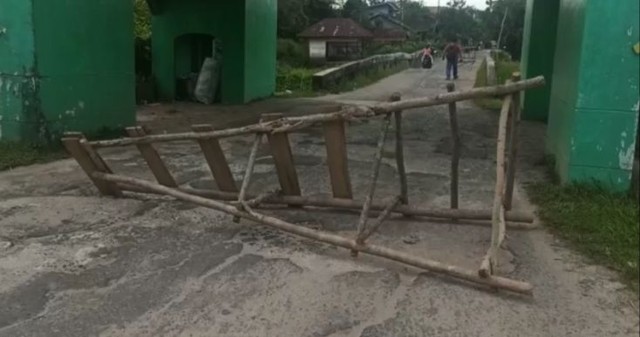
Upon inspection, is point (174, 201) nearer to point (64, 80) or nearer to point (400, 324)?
point (400, 324)

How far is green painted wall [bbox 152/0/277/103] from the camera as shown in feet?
45.4

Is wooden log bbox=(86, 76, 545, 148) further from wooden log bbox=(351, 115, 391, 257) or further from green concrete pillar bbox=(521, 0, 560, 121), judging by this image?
green concrete pillar bbox=(521, 0, 560, 121)

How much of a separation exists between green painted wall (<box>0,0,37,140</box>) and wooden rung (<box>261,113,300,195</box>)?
164 inches

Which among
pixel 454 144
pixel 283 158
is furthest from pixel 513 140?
pixel 283 158

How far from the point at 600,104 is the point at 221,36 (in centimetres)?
1062

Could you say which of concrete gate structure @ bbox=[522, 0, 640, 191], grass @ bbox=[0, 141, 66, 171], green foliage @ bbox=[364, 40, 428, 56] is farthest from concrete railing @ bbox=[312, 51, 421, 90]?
concrete gate structure @ bbox=[522, 0, 640, 191]

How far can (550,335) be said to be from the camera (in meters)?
2.95

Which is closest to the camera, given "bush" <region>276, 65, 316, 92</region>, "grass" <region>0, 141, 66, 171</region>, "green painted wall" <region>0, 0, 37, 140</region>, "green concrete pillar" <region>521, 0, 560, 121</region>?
"grass" <region>0, 141, 66, 171</region>

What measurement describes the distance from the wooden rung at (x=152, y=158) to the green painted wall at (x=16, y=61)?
9.91 feet

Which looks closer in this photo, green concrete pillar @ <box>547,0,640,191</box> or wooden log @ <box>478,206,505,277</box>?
wooden log @ <box>478,206,505,277</box>

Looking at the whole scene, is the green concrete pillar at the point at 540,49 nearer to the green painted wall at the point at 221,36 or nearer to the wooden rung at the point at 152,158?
the green painted wall at the point at 221,36

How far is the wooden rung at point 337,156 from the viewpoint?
171 inches

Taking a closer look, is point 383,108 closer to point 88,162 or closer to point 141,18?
point 88,162

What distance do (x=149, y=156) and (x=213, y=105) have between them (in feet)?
28.4
